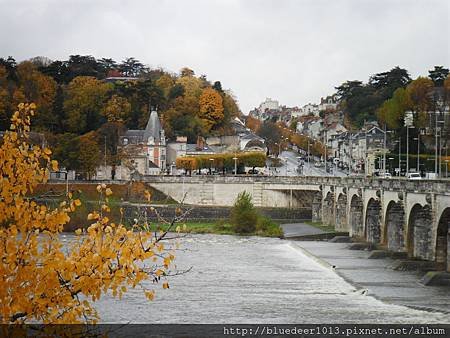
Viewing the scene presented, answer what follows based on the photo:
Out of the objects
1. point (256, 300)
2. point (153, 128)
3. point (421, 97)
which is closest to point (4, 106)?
point (153, 128)

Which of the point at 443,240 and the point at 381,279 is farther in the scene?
the point at 443,240

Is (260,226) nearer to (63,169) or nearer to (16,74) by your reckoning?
(63,169)

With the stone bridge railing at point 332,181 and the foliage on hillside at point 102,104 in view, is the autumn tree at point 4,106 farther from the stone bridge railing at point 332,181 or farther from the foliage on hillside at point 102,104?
the stone bridge railing at point 332,181

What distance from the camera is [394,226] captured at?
50.1 metres

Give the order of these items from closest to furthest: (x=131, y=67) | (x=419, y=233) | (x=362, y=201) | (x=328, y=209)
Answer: (x=419, y=233) < (x=362, y=201) < (x=328, y=209) < (x=131, y=67)

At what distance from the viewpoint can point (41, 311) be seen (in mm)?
9359

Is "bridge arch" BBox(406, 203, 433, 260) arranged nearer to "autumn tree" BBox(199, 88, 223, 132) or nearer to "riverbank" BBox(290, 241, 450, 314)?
"riverbank" BBox(290, 241, 450, 314)

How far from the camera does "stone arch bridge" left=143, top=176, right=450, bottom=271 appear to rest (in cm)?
4122

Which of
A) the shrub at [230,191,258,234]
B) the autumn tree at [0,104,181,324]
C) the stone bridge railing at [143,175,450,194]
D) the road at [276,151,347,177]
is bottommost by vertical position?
the shrub at [230,191,258,234]

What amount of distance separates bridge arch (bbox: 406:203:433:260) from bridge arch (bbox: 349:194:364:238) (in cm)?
1395

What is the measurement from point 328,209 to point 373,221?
59.6 ft

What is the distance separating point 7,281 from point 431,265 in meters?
34.5

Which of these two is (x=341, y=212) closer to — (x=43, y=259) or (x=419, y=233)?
(x=419, y=233)

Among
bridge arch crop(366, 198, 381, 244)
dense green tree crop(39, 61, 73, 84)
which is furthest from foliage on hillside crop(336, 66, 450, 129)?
bridge arch crop(366, 198, 381, 244)
